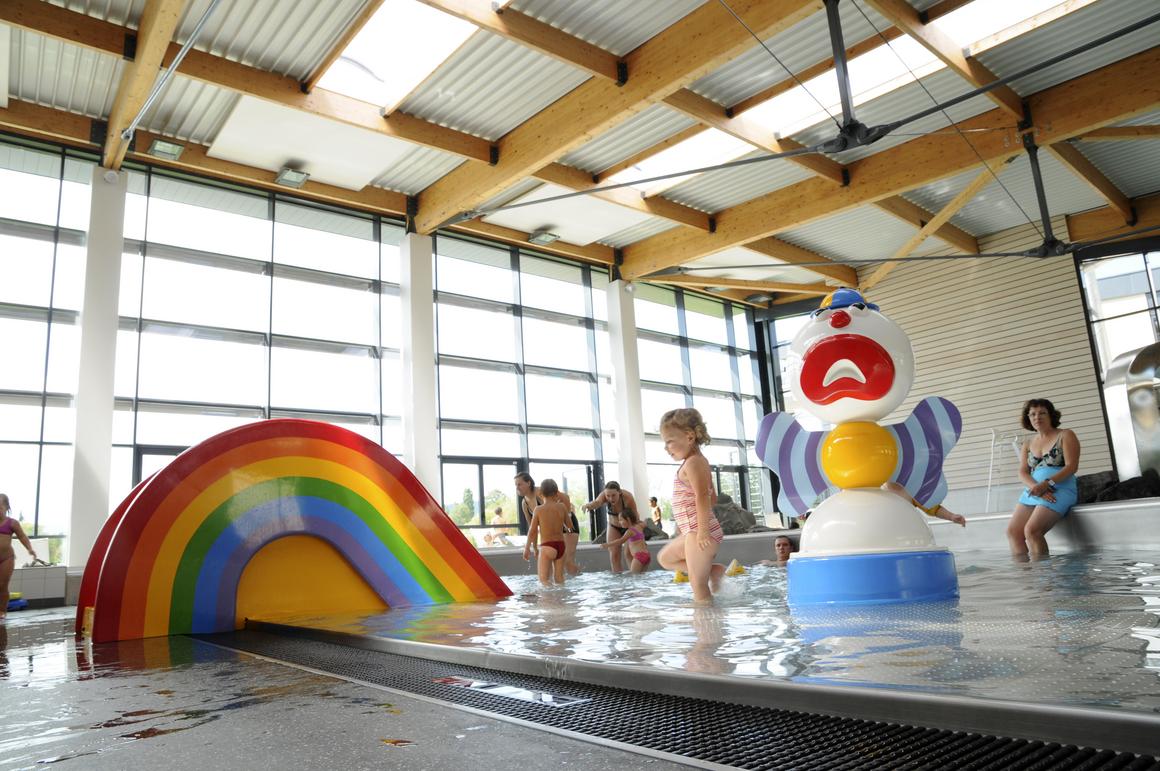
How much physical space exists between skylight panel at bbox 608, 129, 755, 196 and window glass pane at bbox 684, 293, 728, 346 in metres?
6.04

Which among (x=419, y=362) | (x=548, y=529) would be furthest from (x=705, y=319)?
(x=548, y=529)

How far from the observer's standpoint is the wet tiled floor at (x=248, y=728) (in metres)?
1.58

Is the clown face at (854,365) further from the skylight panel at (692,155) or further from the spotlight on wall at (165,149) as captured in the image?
the spotlight on wall at (165,149)

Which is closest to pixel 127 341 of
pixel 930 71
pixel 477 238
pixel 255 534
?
pixel 477 238

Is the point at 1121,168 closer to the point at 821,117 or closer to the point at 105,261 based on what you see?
the point at 821,117

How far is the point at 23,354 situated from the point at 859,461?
11437 millimetres

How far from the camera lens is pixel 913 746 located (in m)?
1.50

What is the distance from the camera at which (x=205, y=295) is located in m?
12.6

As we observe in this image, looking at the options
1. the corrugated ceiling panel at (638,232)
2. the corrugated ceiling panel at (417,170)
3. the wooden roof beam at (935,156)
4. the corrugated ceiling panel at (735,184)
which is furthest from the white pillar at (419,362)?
the wooden roof beam at (935,156)

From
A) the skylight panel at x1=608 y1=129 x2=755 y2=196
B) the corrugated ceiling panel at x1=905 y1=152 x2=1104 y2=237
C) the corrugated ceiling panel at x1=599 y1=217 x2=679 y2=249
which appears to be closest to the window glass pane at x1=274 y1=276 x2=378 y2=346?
the skylight panel at x1=608 y1=129 x2=755 y2=196

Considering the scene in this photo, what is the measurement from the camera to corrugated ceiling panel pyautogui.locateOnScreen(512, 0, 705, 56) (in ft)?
30.7

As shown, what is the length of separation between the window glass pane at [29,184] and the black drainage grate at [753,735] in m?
12.0

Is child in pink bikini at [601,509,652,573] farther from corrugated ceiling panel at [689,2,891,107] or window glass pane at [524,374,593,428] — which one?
corrugated ceiling panel at [689,2,891,107]

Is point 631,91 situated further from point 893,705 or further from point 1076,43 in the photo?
point 893,705
